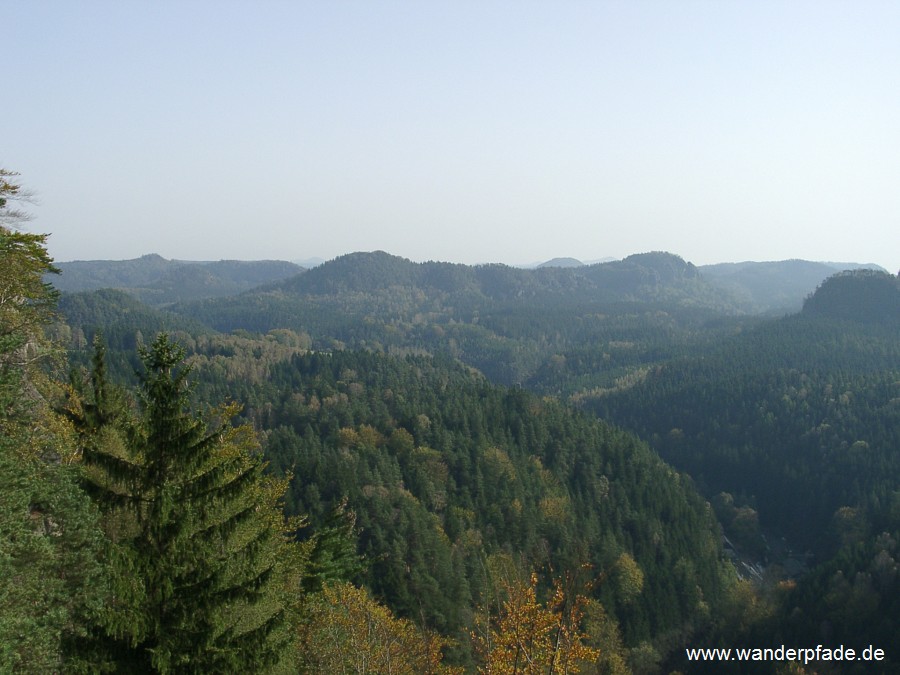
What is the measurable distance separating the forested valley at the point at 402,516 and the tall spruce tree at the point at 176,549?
70 millimetres

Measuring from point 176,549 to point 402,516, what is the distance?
222 feet

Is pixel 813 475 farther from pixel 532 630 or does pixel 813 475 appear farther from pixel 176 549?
pixel 176 549

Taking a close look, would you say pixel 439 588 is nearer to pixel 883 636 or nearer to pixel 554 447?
pixel 883 636

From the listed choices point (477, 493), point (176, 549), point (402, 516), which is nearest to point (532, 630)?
point (176, 549)

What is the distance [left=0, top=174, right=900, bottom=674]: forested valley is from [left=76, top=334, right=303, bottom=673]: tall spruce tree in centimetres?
7

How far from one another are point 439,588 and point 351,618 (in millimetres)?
46248

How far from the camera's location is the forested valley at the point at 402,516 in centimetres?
1605

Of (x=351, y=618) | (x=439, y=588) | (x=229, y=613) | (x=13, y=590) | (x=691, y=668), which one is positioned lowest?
(x=691, y=668)

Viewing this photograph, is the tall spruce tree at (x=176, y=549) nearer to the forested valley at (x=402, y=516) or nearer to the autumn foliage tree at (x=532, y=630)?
the forested valley at (x=402, y=516)

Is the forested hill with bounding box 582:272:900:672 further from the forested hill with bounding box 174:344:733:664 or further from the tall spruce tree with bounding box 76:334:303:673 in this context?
the tall spruce tree with bounding box 76:334:303:673

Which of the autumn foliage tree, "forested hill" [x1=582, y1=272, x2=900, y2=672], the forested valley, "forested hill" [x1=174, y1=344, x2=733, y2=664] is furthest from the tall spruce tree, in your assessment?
"forested hill" [x1=582, y1=272, x2=900, y2=672]

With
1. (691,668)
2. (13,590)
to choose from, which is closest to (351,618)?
(13,590)

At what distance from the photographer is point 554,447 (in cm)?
12950

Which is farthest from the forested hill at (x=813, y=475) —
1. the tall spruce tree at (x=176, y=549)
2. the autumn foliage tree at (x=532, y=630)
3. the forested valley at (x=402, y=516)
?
the tall spruce tree at (x=176, y=549)
